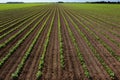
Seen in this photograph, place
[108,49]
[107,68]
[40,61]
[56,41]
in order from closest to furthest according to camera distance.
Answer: [107,68] < [40,61] < [108,49] < [56,41]

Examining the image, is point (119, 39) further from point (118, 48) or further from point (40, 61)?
point (40, 61)

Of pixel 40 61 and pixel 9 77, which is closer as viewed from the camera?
pixel 9 77

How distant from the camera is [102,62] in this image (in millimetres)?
11422

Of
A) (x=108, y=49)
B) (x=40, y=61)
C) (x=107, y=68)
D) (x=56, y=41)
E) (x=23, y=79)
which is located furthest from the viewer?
(x=56, y=41)

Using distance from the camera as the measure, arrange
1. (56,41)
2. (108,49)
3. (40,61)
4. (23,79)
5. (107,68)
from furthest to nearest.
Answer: (56,41) < (108,49) < (40,61) < (107,68) < (23,79)

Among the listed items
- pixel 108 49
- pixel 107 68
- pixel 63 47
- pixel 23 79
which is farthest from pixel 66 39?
pixel 23 79

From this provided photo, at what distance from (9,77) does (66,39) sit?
341 inches

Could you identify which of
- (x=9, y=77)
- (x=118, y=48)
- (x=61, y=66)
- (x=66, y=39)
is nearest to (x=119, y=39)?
(x=118, y=48)

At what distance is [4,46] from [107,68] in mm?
8754

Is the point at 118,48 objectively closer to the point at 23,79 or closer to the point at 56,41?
the point at 56,41

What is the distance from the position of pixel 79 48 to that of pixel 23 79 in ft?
20.7

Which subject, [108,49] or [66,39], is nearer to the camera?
[108,49]

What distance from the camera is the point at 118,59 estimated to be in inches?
473

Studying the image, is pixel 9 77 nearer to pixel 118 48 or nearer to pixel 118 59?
pixel 118 59
